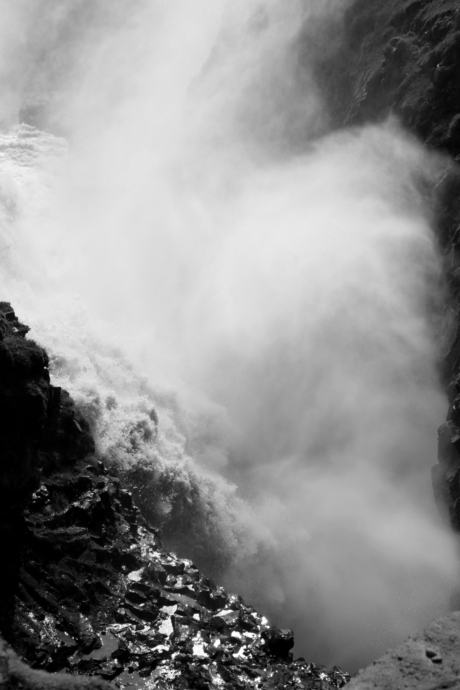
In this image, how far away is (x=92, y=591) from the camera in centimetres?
3541

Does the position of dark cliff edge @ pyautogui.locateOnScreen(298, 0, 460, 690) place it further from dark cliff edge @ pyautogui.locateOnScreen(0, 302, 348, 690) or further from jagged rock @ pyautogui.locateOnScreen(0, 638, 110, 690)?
jagged rock @ pyautogui.locateOnScreen(0, 638, 110, 690)

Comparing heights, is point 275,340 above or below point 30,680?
above

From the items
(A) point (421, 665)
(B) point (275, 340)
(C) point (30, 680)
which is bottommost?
(C) point (30, 680)

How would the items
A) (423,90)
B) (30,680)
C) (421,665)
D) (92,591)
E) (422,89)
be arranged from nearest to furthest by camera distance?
(30,680) → (421,665) → (92,591) → (423,90) → (422,89)

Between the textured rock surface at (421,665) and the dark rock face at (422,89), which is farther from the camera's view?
the dark rock face at (422,89)

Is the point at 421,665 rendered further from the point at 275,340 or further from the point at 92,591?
the point at 275,340

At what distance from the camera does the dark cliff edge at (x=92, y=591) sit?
31.2 meters

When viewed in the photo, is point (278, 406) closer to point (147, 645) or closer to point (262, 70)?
point (147, 645)

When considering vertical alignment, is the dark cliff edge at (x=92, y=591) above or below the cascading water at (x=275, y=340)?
below

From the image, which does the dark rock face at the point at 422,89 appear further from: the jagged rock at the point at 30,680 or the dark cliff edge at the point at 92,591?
the jagged rock at the point at 30,680

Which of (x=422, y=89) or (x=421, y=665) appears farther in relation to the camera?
(x=422, y=89)

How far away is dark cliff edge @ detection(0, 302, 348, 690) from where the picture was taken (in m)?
31.2

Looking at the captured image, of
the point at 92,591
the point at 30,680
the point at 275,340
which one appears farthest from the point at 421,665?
the point at 275,340

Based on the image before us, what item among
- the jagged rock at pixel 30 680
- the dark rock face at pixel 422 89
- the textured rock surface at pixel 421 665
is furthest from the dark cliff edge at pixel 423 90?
the jagged rock at pixel 30 680
